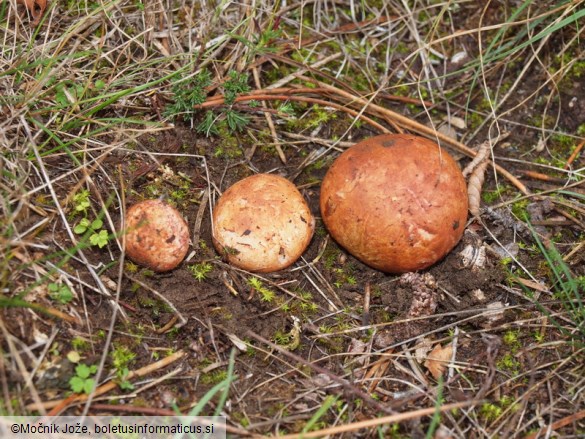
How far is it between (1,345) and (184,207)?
3.86ft

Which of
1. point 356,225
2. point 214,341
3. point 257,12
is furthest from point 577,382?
point 257,12

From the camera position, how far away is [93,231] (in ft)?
9.00

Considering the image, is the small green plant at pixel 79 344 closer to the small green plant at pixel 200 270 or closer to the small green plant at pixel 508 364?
the small green plant at pixel 200 270

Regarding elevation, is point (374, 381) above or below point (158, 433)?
below

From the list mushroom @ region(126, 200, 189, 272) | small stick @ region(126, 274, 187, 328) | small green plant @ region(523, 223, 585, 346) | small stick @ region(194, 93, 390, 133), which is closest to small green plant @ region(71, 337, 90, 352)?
small stick @ region(126, 274, 187, 328)

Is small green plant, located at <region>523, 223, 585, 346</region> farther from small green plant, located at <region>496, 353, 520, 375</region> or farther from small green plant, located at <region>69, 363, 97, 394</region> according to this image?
small green plant, located at <region>69, 363, 97, 394</region>

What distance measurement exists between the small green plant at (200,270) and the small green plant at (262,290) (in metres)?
0.23

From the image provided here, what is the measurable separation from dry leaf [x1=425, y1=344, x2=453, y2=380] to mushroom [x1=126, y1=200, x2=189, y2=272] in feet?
4.42

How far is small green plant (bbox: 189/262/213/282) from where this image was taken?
290 cm

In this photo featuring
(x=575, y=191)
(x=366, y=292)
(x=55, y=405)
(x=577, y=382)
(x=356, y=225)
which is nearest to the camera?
(x=55, y=405)

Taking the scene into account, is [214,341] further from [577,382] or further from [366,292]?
[577,382]

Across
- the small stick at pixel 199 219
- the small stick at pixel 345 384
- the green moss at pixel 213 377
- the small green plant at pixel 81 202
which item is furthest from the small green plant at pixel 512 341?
the small green plant at pixel 81 202

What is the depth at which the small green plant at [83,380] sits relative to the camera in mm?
2336

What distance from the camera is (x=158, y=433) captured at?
7.73ft
